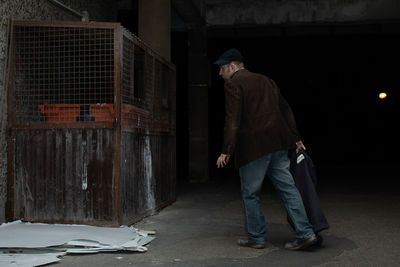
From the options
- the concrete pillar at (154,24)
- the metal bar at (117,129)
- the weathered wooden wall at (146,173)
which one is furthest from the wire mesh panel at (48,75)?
the concrete pillar at (154,24)

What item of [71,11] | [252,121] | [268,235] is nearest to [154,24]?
[71,11]

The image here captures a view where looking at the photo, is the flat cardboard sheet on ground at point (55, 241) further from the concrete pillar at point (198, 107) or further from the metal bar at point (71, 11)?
the concrete pillar at point (198, 107)

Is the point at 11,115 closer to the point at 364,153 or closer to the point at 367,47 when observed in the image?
the point at 367,47

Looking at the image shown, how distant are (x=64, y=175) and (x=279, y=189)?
8.60 feet

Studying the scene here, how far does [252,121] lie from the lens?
4.88 m

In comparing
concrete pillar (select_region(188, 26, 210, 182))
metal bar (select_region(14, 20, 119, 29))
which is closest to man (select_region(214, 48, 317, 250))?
metal bar (select_region(14, 20, 119, 29))

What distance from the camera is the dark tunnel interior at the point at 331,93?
776 inches

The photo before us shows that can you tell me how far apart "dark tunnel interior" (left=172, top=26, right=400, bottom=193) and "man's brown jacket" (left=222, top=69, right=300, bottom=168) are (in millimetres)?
13684

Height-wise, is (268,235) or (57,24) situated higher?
(57,24)

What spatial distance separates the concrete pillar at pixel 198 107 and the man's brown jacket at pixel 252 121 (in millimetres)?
8149

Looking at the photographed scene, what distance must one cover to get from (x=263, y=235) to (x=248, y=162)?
788 millimetres

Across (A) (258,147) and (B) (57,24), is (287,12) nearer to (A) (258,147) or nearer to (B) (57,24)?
(B) (57,24)

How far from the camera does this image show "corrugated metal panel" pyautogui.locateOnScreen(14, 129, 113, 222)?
5.78 meters

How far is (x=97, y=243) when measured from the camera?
15.6 ft
